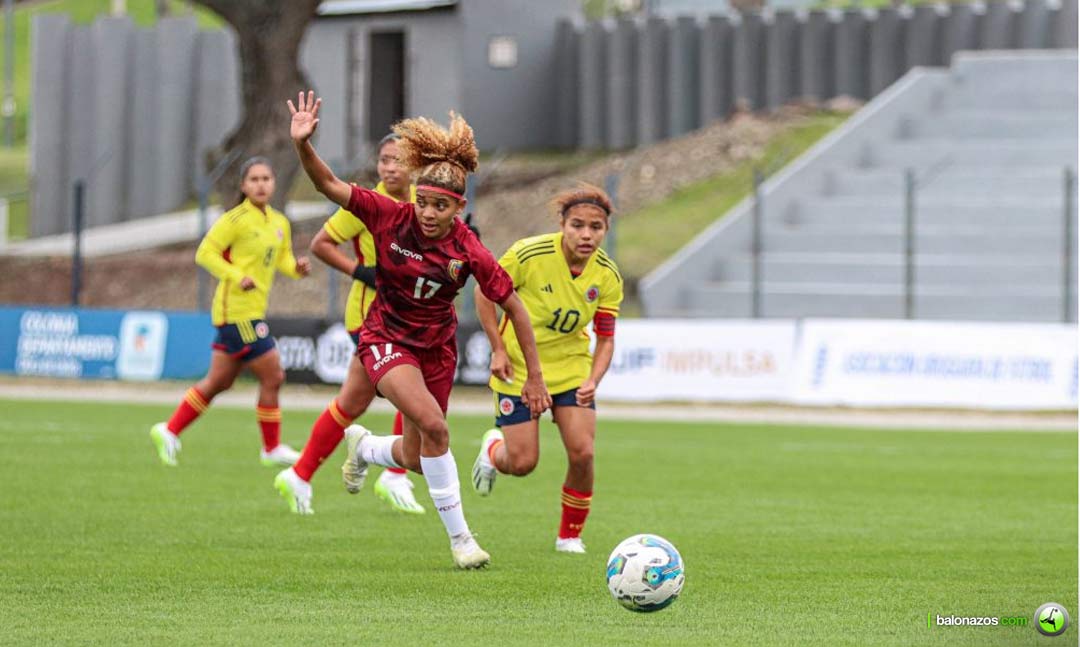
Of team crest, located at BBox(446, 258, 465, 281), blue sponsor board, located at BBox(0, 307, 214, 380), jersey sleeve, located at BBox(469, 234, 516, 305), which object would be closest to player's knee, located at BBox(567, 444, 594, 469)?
jersey sleeve, located at BBox(469, 234, 516, 305)

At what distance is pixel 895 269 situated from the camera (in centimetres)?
2867

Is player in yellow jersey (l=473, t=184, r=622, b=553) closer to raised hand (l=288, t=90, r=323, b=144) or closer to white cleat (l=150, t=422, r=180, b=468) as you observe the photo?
raised hand (l=288, t=90, r=323, b=144)

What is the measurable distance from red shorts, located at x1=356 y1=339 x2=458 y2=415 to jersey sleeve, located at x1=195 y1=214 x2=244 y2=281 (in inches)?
176

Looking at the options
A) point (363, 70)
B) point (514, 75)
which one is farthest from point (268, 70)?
point (514, 75)

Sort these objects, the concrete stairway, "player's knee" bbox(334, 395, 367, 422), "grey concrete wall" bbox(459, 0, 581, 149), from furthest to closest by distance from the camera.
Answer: "grey concrete wall" bbox(459, 0, 581, 149)
the concrete stairway
"player's knee" bbox(334, 395, 367, 422)

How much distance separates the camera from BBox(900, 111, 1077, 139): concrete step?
33219 millimetres

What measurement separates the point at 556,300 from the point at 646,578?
261cm

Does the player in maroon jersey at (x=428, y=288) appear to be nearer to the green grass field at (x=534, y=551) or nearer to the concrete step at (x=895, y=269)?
the green grass field at (x=534, y=551)

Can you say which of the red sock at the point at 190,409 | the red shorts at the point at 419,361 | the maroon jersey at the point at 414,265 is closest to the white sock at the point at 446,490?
the red shorts at the point at 419,361

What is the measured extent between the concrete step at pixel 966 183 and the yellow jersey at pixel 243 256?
1818 centimetres

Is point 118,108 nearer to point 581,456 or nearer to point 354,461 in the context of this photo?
point 354,461

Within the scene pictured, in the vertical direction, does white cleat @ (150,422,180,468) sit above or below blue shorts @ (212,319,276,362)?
below

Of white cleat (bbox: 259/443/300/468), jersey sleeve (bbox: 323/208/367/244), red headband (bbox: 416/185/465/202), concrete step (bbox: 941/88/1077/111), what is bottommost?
white cleat (bbox: 259/443/300/468)

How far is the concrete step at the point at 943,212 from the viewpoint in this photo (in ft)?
97.9
